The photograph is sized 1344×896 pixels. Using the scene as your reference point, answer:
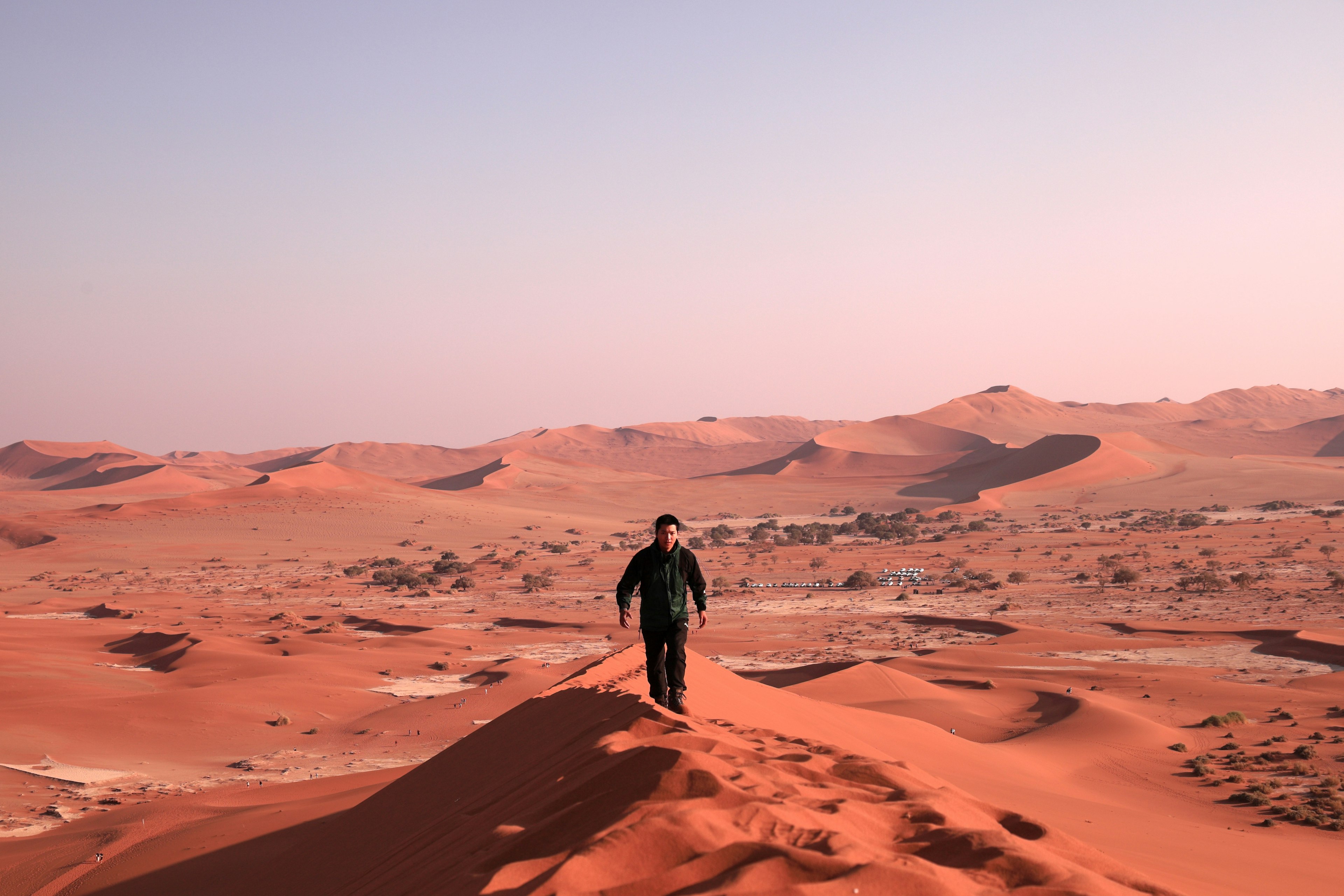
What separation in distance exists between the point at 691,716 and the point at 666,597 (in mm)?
788

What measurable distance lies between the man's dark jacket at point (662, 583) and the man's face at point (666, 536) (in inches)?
2.1

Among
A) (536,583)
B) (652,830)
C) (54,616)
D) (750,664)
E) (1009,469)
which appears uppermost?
(1009,469)

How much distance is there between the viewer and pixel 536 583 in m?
32.4

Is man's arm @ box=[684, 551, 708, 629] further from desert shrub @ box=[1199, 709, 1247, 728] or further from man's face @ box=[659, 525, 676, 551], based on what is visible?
desert shrub @ box=[1199, 709, 1247, 728]

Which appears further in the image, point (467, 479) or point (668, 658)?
point (467, 479)

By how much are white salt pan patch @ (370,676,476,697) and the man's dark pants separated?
9.45 metres

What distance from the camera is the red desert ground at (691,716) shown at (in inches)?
156

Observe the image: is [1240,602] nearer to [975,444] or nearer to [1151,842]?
[1151,842]

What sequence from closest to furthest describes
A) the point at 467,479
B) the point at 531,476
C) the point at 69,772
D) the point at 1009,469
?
the point at 69,772 < the point at 1009,469 < the point at 531,476 < the point at 467,479

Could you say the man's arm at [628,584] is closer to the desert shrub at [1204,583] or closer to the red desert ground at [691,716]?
the red desert ground at [691,716]

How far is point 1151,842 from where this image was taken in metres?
6.22

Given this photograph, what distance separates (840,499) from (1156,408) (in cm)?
10658

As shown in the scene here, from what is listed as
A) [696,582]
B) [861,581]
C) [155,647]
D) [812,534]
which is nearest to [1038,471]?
[812,534]

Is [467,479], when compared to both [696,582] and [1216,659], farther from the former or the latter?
[696,582]
